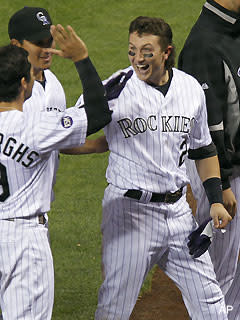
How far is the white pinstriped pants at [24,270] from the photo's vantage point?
4086mm

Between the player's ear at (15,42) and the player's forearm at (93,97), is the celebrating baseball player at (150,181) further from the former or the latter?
the player's ear at (15,42)

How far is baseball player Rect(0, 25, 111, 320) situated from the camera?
397cm

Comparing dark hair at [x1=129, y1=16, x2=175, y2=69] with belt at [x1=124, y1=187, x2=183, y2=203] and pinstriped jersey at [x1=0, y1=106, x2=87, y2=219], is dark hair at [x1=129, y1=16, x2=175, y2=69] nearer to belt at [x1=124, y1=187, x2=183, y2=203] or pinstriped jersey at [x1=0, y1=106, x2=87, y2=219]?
pinstriped jersey at [x1=0, y1=106, x2=87, y2=219]

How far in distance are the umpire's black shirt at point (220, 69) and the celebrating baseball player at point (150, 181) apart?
9.2 inches

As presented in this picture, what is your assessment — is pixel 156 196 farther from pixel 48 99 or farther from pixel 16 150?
pixel 48 99

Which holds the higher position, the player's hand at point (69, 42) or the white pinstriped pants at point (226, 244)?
the player's hand at point (69, 42)

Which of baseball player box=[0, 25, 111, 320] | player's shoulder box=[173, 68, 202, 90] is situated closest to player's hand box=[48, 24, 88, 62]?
baseball player box=[0, 25, 111, 320]

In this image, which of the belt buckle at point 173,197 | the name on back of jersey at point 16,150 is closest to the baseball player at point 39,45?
the belt buckle at point 173,197

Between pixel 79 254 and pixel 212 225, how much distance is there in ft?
8.18

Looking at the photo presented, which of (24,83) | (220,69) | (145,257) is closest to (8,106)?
(24,83)

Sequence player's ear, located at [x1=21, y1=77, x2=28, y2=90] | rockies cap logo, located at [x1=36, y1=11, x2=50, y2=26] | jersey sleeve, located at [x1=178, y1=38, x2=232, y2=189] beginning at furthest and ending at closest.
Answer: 1. rockies cap logo, located at [x1=36, y1=11, x2=50, y2=26]
2. jersey sleeve, located at [x1=178, y1=38, x2=232, y2=189]
3. player's ear, located at [x1=21, y1=77, x2=28, y2=90]

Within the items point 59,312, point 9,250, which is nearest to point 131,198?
point 9,250

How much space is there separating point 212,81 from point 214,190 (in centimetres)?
68

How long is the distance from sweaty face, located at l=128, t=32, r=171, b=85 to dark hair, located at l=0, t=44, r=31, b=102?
67 cm
